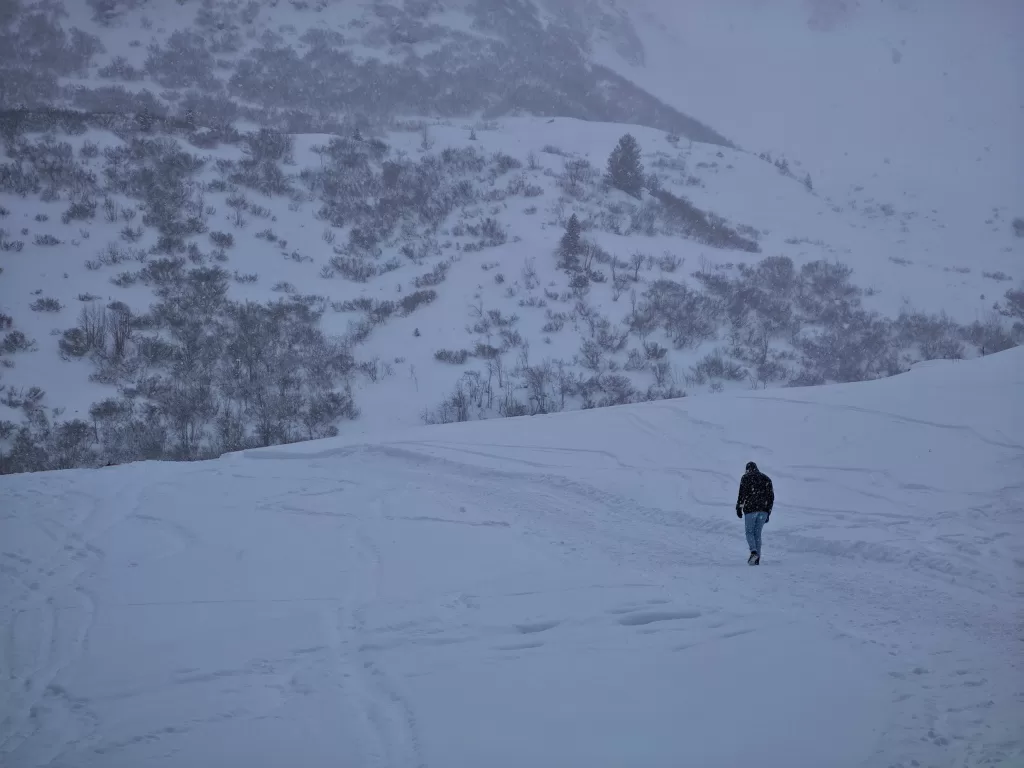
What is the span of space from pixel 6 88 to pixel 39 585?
111 ft

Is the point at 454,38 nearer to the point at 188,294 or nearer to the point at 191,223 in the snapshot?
the point at 191,223

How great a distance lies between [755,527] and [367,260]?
1948cm

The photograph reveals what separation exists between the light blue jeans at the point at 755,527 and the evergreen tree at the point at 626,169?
2440 cm

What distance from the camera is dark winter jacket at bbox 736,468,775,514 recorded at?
7.27 meters

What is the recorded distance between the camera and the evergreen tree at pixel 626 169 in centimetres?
2906

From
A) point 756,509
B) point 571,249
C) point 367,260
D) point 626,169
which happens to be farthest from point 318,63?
point 756,509

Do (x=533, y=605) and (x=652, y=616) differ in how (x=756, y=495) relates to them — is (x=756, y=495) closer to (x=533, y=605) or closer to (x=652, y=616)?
(x=652, y=616)

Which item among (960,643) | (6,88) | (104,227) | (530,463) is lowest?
(960,643)

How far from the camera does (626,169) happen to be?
95.4 feet

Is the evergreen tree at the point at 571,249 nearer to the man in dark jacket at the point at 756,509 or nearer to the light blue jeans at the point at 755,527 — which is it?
the man in dark jacket at the point at 756,509

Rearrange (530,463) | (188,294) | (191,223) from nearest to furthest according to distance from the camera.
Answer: (530,463), (188,294), (191,223)

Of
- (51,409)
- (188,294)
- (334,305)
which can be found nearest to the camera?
(51,409)

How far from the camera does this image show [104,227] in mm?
21328

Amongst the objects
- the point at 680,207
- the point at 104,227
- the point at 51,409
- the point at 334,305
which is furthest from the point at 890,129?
the point at 51,409
